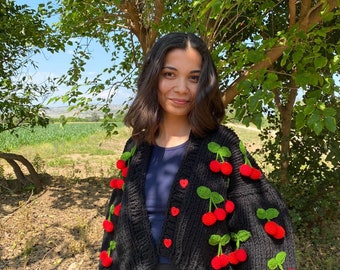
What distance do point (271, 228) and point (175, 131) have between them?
0.54 metres

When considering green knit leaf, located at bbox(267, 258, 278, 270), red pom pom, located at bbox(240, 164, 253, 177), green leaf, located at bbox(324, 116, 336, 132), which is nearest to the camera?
green knit leaf, located at bbox(267, 258, 278, 270)

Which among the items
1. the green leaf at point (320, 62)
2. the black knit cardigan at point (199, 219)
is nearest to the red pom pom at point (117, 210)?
the black knit cardigan at point (199, 219)

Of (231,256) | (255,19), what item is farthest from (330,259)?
(231,256)

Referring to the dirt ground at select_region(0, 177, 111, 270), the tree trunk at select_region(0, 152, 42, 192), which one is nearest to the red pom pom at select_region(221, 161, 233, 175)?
the dirt ground at select_region(0, 177, 111, 270)

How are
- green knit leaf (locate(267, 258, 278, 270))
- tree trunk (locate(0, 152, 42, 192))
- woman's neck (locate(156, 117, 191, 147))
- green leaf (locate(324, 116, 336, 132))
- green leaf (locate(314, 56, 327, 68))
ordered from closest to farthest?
1. green knit leaf (locate(267, 258, 278, 270))
2. woman's neck (locate(156, 117, 191, 147))
3. green leaf (locate(324, 116, 336, 132))
4. green leaf (locate(314, 56, 327, 68))
5. tree trunk (locate(0, 152, 42, 192))

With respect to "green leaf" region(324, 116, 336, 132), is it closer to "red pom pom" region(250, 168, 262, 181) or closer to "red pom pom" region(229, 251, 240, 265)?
"red pom pom" region(250, 168, 262, 181)

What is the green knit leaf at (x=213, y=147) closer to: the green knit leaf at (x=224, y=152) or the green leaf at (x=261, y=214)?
the green knit leaf at (x=224, y=152)

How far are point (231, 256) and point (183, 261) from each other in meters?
0.18

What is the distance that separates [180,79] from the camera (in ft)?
5.15

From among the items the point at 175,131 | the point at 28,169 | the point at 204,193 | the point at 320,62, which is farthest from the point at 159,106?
the point at 28,169

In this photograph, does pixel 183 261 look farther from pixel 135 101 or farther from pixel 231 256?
pixel 135 101

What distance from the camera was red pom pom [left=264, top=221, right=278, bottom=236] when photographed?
1456mm

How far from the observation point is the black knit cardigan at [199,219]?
1.47m

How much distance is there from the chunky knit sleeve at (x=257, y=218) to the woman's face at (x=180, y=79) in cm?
24
